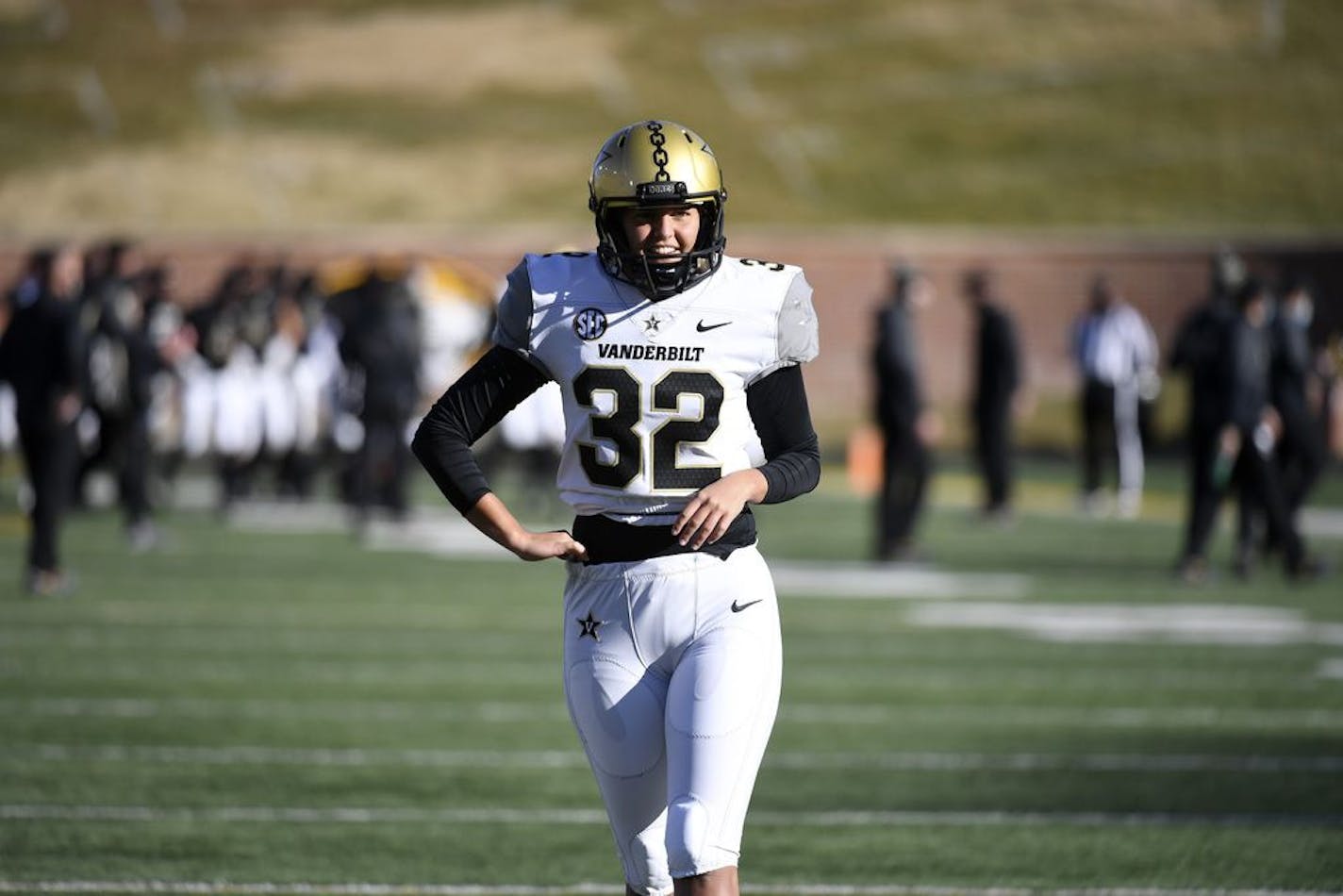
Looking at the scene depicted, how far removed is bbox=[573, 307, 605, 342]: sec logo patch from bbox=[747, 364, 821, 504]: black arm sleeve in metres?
0.33

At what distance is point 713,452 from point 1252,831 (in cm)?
341

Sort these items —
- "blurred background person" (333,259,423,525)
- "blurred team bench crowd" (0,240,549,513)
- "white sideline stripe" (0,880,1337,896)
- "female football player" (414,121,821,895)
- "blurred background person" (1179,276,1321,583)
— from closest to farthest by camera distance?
"female football player" (414,121,821,895) < "white sideline stripe" (0,880,1337,896) < "blurred background person" (1179,276,1321,583) < "blurred team bench crowd" (0,240,549,513) < "blurred background person" (333,259,423,525)

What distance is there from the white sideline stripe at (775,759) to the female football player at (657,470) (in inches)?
156

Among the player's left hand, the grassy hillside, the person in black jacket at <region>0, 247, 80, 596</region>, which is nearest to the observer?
the player's left hand

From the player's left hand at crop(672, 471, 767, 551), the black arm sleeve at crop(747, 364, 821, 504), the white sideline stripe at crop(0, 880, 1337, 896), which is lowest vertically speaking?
the white sideline stripe at crop(0, 880, 1337, 896)

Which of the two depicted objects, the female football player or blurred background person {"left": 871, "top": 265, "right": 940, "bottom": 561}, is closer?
the female football player

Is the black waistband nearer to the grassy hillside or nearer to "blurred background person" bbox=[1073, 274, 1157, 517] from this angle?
"blurred background person" bbox=[1073, 274, 1157, 517]

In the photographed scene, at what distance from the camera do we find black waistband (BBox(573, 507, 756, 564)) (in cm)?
488

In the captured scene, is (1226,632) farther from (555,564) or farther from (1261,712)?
(555,564)

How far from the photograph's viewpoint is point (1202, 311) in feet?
51.7

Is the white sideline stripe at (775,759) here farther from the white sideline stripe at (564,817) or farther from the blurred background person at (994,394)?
the blurred background person at (994,394)

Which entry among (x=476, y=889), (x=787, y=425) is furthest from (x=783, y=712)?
(x=787, y=425)

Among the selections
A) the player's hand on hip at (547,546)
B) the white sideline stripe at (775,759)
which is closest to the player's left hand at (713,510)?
the player's hand on hip at (547,546)

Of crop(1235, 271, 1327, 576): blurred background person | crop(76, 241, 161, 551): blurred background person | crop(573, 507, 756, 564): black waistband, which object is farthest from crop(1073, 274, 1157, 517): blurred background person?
crop(573, 507, 756, 564): black waistband
